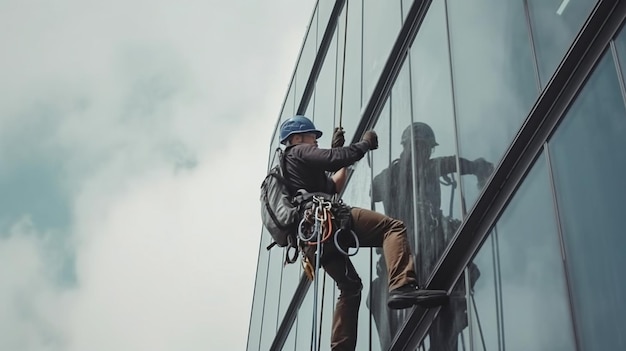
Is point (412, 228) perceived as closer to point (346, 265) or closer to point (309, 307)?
point (346, 265)

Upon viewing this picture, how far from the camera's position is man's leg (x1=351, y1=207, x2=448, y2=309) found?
758 cm

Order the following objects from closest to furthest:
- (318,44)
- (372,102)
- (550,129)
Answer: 1. (550,129)
2. (372,102)
3. (318,44)

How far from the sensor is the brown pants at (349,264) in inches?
312

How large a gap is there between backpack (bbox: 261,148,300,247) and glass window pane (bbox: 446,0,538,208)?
5.35ft

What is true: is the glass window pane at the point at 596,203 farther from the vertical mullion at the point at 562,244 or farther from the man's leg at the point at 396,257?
the man's leg at the point at 396,257

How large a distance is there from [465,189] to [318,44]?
1007 centimetres

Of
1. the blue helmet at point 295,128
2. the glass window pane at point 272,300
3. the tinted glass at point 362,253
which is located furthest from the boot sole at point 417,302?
the glass window pane at point 272,300

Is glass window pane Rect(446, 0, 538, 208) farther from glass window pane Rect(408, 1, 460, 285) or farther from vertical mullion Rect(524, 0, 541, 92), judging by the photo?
glass window pane Rect(408, 1, 460, 285)

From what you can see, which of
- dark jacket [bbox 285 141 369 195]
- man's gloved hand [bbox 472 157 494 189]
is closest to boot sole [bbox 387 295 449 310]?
man's gloved hand [bbox 472 157 494 189]

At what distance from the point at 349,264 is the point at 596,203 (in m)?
3.23

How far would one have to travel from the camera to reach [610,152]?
5.72 metres

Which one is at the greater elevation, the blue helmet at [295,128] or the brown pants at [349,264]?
the blue helmet at [295,128]

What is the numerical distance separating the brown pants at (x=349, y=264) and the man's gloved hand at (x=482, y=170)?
863mm

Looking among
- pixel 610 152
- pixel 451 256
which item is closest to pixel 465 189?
pixel 451 256
